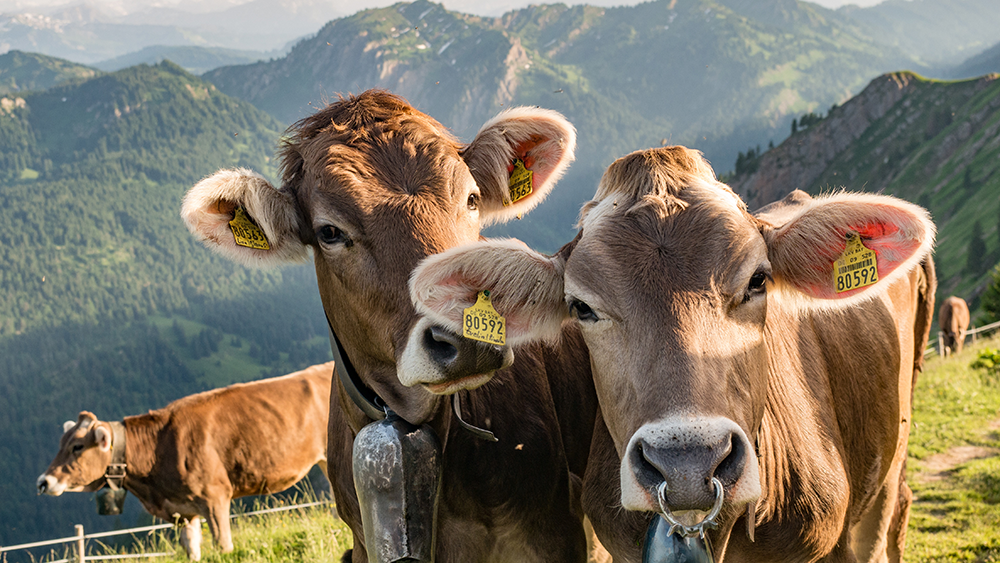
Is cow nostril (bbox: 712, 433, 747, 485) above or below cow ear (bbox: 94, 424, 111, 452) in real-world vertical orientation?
above

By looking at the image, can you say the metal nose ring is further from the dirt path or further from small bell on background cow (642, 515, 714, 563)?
the dirt path

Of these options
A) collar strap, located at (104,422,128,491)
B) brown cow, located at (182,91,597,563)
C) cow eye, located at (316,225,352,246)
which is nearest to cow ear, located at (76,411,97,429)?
collar strap, located at (104,422,128,491)

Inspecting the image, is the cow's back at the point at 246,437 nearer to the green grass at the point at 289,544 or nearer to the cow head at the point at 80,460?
the cow head at the point at 80,460

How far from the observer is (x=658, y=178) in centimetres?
303

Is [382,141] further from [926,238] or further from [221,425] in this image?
[221,425]

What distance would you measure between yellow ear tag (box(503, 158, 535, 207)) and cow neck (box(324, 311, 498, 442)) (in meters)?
1.26

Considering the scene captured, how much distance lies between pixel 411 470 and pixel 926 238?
7.75ft

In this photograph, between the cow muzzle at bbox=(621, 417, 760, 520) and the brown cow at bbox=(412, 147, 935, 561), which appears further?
the brown cow at bbox=(412, 147, 935, 561)

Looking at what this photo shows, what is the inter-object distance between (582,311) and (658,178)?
66 cm

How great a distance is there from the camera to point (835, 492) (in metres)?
3.42

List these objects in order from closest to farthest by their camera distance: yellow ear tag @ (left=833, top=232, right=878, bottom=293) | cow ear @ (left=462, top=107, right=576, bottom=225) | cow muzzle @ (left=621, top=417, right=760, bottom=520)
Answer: cow muzzle @ (left=621, top=417, right=760, bottom=520) → yellow ear tag @ (left=833, top=232, right=878, bottom=293) → cow ear @ (left=462, top=107, right=576, bottom=225)

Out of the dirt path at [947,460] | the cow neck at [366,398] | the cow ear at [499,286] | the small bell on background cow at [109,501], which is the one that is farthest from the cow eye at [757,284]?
the small bell on background cow at [109,501]

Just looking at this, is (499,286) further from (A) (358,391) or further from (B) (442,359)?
(A) (358,391)

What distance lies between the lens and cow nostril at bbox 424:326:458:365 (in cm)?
294
